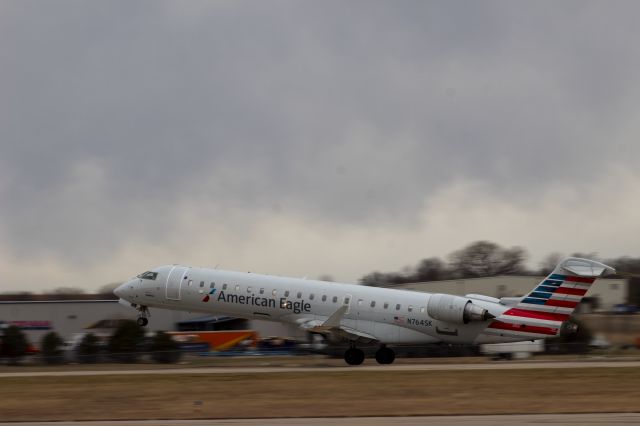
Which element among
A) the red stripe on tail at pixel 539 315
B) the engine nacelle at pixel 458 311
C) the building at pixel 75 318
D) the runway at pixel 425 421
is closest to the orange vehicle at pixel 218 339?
the building at pixel 75 318

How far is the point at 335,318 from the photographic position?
40031 mm

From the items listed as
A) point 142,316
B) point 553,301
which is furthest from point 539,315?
point 142,316

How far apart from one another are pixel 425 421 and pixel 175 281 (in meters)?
26.6

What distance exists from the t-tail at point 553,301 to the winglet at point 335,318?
7195 mm

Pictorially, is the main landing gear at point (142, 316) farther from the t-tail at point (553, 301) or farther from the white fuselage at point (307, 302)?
the t-tail at point (553, 301)

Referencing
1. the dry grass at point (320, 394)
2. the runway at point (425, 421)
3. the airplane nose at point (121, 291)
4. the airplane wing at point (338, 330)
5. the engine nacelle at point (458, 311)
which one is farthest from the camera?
the airplane nose at point (121, 291)

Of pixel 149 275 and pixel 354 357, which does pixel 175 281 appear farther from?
pixel 354 357

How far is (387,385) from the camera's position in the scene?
1135 inches

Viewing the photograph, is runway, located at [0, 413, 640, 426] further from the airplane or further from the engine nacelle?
the engine nacelle

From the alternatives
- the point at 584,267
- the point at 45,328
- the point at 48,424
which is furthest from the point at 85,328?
the point at 48,424

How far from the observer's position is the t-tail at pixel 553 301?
3850 centimetres

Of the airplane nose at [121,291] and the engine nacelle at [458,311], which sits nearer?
the engine nacelle at [458,311]

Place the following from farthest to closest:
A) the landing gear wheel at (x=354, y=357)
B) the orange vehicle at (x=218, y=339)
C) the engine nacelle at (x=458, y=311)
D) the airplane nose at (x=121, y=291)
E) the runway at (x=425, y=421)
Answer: the orange vehicle at (x=218, y=339) → the airplane nose at (x=121, y=291) → the landing gear wheel at (x=354, y=357) → the engine nacelle at (x=458, y=311) → the runway at (x=425, y=421)

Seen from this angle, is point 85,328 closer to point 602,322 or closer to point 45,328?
point 45,328
